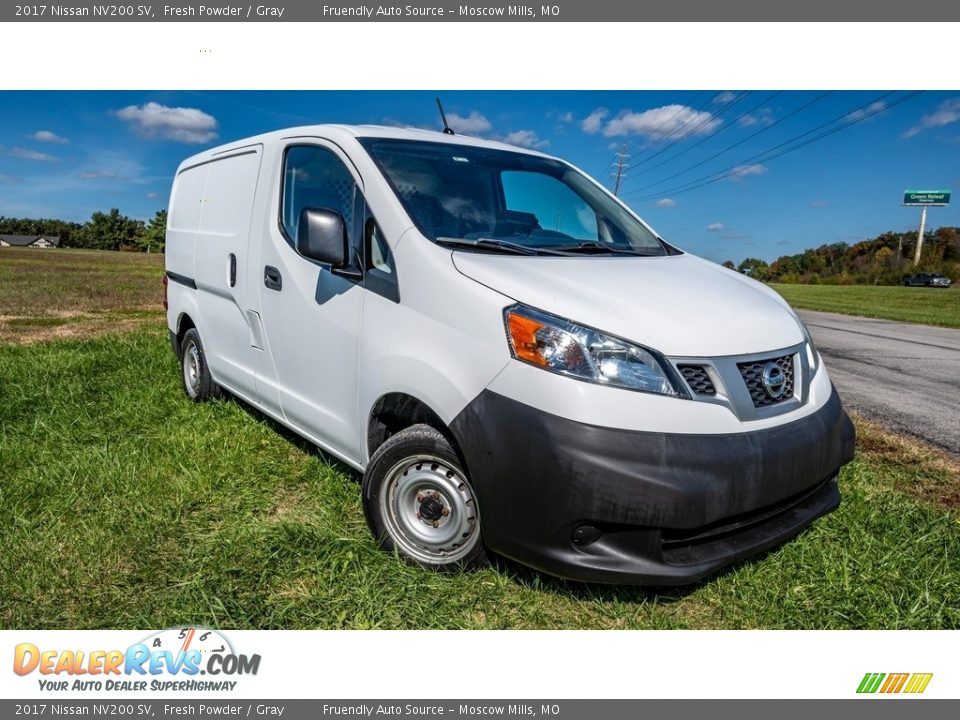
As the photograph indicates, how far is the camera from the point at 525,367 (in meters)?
2.20

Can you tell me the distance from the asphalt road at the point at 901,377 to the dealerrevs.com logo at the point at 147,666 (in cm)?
465

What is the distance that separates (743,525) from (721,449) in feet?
1.30

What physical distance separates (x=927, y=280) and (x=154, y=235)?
90.6 metres

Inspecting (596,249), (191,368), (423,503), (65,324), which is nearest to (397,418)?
(423,503)

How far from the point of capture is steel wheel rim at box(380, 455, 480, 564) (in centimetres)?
257

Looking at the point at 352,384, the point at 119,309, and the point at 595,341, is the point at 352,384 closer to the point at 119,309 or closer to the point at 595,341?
the point at 595,341

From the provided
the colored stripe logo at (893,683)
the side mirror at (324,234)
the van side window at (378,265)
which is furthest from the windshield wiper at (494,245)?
the colored stripe logo at (893,683)

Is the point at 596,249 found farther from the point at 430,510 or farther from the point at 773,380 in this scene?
the point at 430,510

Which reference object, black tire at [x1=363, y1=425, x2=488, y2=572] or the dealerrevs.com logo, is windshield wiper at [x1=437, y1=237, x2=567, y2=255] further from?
the dealerrevs.com logo

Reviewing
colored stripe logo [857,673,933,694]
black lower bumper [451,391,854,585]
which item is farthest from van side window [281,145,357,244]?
colored stripe logo [857,673,933,694]

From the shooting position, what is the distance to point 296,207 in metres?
3.55

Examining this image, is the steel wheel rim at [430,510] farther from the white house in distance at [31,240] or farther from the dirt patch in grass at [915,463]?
the white house in distance at [31,240]

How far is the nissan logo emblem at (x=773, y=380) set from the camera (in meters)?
2.41

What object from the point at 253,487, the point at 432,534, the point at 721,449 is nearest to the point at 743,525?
the point at 721,449
